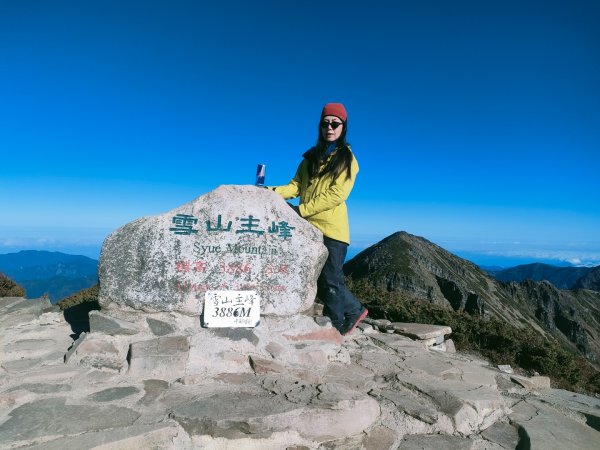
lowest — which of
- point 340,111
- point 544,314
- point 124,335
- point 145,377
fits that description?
point 544,314

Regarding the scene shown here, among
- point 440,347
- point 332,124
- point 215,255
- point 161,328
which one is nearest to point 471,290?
point 440,347

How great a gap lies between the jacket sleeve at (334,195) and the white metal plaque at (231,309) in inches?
49.9

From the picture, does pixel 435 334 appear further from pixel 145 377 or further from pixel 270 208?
pixel 145 377

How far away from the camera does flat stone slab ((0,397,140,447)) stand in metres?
3.17

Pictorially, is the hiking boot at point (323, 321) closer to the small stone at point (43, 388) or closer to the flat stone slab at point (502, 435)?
the flat stone slab at point (502, 435)

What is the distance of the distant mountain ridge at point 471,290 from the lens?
31453 mm

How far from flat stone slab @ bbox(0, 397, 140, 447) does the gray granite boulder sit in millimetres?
1291

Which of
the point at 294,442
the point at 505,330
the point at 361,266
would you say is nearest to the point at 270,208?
the point at 294,442

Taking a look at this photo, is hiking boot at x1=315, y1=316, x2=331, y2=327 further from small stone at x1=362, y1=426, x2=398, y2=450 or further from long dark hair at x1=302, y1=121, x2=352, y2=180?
long dark hair at x1=302, y1=121, x2=352, y2=180

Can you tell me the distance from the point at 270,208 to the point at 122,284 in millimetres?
1908

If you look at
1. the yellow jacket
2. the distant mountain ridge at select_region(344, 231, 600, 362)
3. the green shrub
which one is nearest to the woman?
the yellow jacket

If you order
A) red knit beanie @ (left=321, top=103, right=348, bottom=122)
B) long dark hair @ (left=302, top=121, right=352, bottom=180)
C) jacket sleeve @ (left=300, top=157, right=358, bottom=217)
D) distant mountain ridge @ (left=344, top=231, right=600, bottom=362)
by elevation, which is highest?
red knit beanie @ (left=321, top=103, right=348, bottom=122)

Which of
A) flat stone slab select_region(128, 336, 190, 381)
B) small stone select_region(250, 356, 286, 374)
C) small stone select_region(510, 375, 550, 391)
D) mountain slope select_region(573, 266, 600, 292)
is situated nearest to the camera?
flat stone slab select_region(128, 336, 190, 381)

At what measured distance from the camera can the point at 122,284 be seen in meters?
4.68
